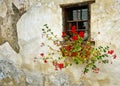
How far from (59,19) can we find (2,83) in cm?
211

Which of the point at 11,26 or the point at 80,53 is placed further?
the point at 11,26

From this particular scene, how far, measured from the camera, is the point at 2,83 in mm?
6805

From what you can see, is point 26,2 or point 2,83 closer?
point 26,2

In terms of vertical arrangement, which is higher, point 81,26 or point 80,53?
point 81,26

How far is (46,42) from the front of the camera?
600cm

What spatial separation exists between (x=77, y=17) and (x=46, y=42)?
81 cm

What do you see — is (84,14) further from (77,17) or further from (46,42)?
(46,42)

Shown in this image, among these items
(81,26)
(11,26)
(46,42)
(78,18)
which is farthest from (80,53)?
(11,26)

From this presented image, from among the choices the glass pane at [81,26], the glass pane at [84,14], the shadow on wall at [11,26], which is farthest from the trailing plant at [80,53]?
the shadow on wall at [11,26]

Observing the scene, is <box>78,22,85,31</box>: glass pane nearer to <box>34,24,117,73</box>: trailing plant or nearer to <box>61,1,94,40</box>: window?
<box>61,1,94,40</box>: window

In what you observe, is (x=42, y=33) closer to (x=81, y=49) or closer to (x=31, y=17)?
(x=31, y=17)

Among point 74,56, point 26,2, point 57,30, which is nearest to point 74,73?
point 74,56

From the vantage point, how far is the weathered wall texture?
5.22m

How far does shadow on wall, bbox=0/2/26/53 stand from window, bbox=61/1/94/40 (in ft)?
3.35
